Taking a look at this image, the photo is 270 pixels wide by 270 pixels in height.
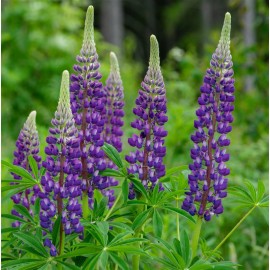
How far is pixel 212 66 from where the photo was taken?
236cm

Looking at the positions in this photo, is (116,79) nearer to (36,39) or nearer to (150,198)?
(150,198)

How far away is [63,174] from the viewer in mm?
2221

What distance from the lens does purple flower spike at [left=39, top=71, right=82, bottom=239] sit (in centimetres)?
218

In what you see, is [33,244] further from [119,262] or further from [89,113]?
[89,113]

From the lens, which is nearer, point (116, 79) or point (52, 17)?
point (116, 79)

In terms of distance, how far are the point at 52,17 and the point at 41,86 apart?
3.79 ft

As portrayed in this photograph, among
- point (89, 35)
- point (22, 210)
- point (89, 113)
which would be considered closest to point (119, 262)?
point (22, 210)

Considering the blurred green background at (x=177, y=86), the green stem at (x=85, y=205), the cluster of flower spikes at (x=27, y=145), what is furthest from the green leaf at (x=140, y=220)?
the blurred green background at (x=177, y=86)

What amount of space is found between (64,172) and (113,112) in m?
0.53

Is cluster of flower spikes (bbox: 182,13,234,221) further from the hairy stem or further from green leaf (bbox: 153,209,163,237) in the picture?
the hairy stem

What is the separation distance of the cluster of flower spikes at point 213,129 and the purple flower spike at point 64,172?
436 mm

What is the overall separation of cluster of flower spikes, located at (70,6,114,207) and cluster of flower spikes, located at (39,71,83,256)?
0.24 ft

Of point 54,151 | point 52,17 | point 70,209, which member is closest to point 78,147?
point 54,151

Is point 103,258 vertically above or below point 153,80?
below
